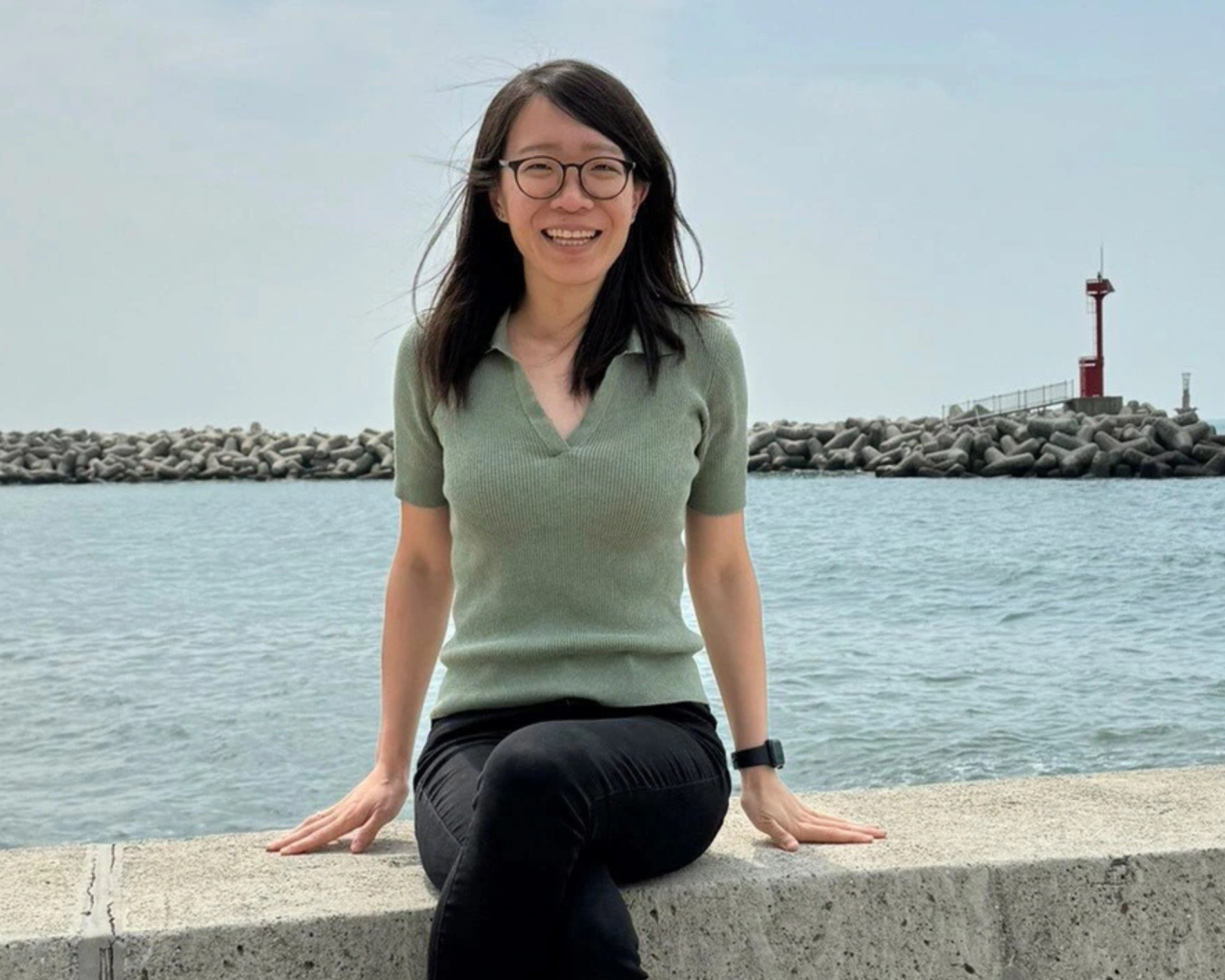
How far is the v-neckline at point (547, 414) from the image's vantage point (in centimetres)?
194

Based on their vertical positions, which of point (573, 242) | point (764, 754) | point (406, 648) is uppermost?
point (573, 242)

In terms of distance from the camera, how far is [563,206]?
6.47 ft

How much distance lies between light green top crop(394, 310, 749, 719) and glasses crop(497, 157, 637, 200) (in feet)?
0.64

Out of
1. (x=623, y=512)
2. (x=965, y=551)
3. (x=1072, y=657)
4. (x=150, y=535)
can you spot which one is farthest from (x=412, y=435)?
(x=150, y=535)

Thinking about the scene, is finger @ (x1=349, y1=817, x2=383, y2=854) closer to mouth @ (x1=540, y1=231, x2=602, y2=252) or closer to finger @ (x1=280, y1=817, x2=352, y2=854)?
finger @ (x1=280, y1=817, x2=352, y2=854)

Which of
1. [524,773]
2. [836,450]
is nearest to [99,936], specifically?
[524,773]

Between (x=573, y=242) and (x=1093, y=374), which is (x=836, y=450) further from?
(x=573, y=242)

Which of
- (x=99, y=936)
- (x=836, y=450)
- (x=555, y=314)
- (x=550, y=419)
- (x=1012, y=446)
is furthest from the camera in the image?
(x=836, y=450)

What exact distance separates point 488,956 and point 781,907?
0.42 m

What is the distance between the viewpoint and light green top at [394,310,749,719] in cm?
190

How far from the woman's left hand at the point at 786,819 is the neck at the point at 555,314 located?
596mm

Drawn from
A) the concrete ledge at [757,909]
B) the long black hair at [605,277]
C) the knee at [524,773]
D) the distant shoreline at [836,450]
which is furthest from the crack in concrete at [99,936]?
the distant shoreline at [836,450]

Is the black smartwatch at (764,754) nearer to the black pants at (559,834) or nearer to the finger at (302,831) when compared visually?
the black pants at (559,834)

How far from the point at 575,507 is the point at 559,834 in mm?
451
